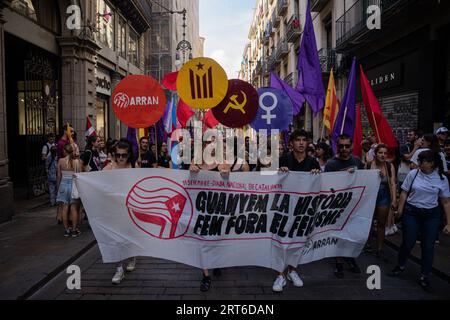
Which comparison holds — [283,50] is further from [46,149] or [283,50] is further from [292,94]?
[46,149]

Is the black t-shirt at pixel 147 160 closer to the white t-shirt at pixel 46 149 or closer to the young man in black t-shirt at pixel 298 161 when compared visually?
the young man in black t-shirt at pixel 298 161

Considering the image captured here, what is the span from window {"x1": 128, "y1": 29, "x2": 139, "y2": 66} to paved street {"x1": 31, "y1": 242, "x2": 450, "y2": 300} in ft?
62.8

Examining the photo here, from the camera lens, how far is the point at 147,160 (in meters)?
6.94

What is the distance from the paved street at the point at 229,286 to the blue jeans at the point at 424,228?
0.38 metres

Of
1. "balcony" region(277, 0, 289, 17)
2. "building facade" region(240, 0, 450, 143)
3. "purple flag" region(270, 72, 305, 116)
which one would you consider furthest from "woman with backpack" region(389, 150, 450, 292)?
"balcony" region(277, 0, 289, 17)

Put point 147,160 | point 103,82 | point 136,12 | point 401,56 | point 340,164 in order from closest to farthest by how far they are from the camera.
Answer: point 340,164
point 147,160
point 401,56
point 103,82
point 136,12

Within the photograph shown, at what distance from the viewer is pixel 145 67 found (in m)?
27.2

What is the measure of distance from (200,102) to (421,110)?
781 cm

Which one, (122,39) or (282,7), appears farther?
(282,7)

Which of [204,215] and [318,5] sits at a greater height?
[318,5]

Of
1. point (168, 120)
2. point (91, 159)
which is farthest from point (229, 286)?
point (168, 120)

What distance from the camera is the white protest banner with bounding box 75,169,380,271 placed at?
440 cm

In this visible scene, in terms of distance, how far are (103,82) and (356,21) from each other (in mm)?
11229

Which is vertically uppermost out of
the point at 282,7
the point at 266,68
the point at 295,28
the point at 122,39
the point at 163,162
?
the point at 282,7
